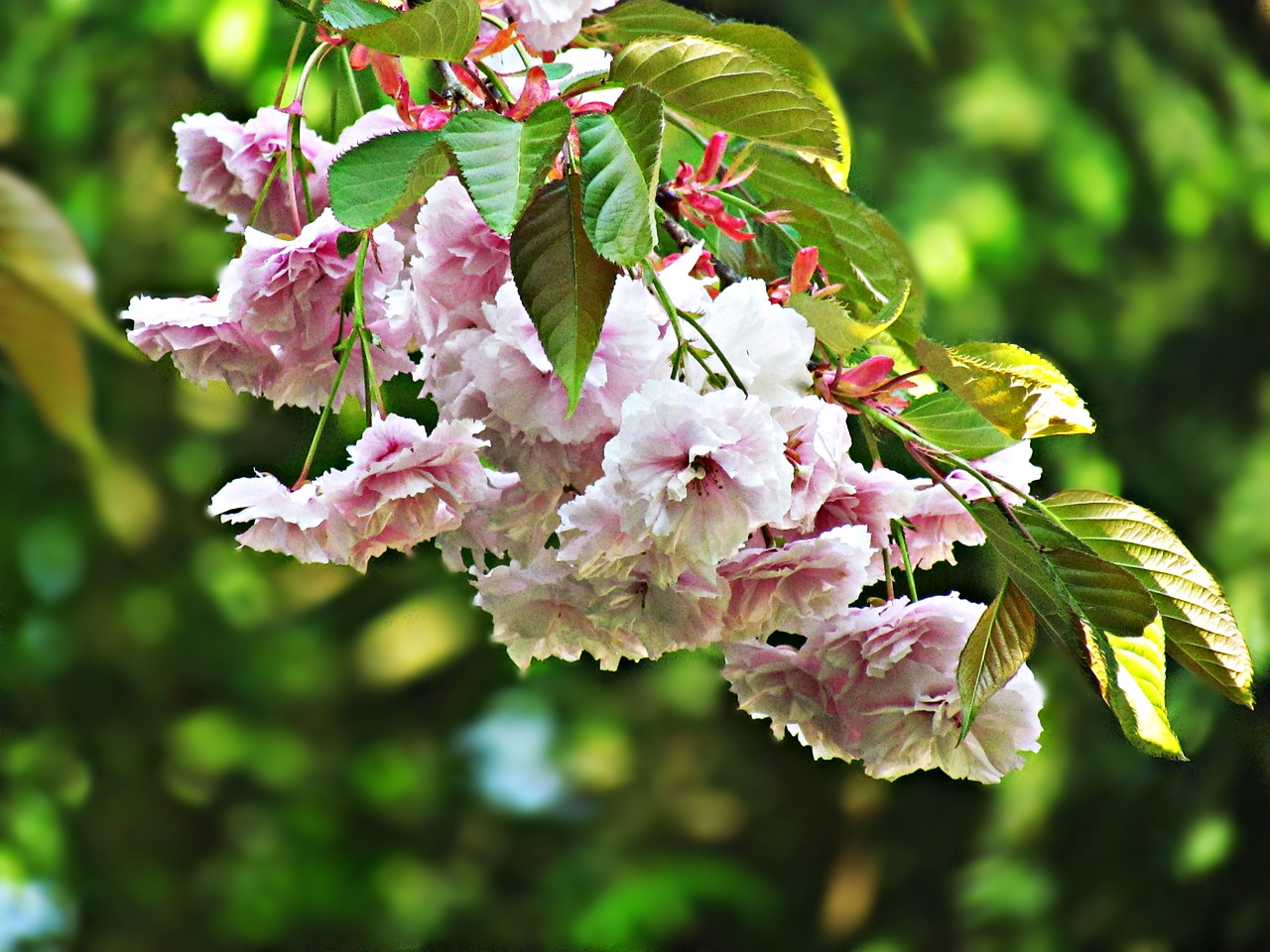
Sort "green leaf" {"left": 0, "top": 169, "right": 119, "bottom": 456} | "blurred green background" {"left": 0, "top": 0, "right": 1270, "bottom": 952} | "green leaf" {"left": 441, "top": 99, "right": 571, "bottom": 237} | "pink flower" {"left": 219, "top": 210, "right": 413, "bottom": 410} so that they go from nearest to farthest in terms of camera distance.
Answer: "green leaf" {"left": 0, "top": 169, "right": 119, "bottom": 456}, "green leaf" {"left": 441, "top": 99, "right": 571, "bottom": 237}, "pink flower" {"left": 219, "top": 210, "right": 413, "bottom": 410}, "blurred green background" {"left": 0, "top": 0, "right": 1270, "bottom": 952}

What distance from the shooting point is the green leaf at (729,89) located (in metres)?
0.31

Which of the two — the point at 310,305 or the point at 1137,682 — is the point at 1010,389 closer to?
the point at 1137,682

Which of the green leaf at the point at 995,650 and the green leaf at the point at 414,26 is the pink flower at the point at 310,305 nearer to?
the green leaf at the point at 414,26

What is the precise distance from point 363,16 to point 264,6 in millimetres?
993

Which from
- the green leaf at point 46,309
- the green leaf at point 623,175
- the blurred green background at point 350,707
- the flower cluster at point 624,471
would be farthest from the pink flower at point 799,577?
the blurred green background at point 350,707

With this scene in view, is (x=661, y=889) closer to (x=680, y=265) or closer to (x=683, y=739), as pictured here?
(x=683, y=739)

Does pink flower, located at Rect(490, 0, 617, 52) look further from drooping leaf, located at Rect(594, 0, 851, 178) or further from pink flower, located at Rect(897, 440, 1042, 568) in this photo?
pink flower, located at Rect(897, 440, 1042, 568)

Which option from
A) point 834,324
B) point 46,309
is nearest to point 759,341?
point 834,324

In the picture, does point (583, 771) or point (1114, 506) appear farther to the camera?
point (583, 771)

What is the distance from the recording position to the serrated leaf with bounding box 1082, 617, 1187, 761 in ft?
1.08

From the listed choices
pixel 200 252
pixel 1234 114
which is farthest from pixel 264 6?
pixel 1234 114

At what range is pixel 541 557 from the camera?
37 centimetres

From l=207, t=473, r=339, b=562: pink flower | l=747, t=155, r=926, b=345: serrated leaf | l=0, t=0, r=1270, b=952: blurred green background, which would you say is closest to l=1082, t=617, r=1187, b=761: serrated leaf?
l=747, t=155, r=926, b=345: serrated leaf

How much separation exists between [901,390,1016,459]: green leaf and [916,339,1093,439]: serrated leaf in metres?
0.01
